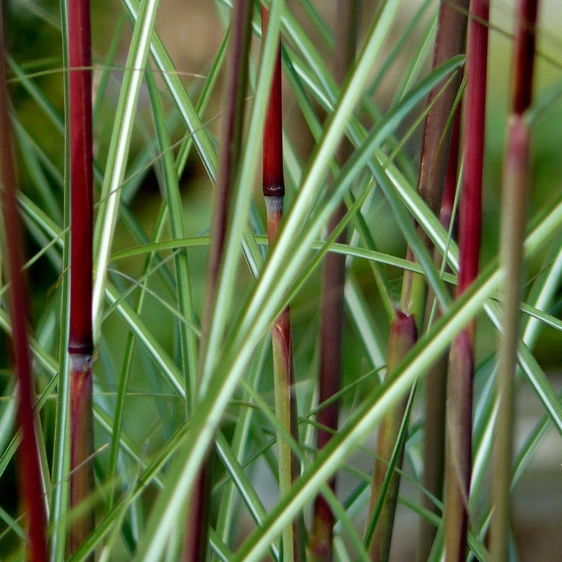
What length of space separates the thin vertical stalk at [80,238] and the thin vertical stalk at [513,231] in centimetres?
12

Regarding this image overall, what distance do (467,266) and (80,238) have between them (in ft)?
0.36

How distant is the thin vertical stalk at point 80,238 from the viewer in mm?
193

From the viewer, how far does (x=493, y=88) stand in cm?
90

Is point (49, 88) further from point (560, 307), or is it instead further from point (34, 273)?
point (560, 307)

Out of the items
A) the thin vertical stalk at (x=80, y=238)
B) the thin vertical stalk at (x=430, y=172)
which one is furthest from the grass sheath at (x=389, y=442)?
the thin vertical stalk at (x=80, y=238)

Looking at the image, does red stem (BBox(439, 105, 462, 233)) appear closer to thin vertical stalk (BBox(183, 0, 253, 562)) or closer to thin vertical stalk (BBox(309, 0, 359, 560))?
thin vertical stalk (BBox(309, 0, 359, 560))

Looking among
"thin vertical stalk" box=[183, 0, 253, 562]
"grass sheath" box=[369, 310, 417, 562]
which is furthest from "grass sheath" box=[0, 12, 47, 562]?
"grass sheath" box=[369, 310, 417, 562]

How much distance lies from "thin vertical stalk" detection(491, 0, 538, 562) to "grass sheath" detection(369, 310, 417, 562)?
0.42 feet

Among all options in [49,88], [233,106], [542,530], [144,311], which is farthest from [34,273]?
[233,106]

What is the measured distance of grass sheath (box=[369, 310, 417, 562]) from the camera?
257 millimetres

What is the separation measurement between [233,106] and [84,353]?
0.35ft

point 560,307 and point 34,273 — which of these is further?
point 34,273

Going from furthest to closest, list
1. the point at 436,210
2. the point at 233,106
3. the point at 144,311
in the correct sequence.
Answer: the point at 144,311, the point at 436,210, the point at 233,106

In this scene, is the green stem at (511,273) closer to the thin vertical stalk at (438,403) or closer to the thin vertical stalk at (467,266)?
the thin vertical stalk at (467,266)
